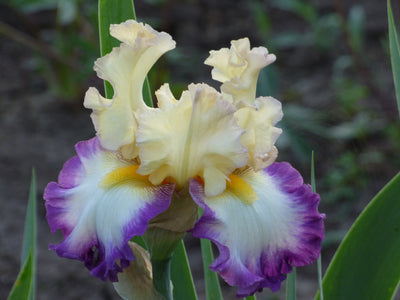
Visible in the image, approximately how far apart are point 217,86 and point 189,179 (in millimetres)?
1858

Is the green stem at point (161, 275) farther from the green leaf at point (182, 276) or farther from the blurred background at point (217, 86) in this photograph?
the blurred background at point (217, 86)

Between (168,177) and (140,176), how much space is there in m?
0.03

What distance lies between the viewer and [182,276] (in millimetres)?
773

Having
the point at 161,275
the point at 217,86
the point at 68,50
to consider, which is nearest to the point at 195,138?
the point at 161,275

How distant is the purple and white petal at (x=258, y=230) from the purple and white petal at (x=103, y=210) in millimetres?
49

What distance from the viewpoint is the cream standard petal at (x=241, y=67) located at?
23.9 inches

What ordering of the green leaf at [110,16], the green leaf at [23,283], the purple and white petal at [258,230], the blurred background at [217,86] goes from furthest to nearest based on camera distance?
the blurred background at [217,86], the green leaf at [110,16], the green leaf at [23,283], the purple and white petal at [258,230]

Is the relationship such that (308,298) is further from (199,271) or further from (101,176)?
(101,176)

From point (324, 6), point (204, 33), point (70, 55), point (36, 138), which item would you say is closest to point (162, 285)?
point (36, 138)

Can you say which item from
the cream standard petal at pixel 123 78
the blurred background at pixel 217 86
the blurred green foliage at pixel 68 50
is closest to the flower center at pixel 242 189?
the cream standard petal at pixel 123 78

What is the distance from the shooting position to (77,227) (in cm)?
54

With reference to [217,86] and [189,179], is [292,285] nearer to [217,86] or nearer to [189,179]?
[189,179]

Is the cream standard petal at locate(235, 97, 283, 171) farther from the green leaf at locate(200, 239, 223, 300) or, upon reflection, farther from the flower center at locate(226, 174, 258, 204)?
the green leaf at locate(200, 239, 223, 300)

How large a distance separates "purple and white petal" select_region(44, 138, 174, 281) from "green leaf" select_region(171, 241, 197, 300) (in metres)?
0.20
